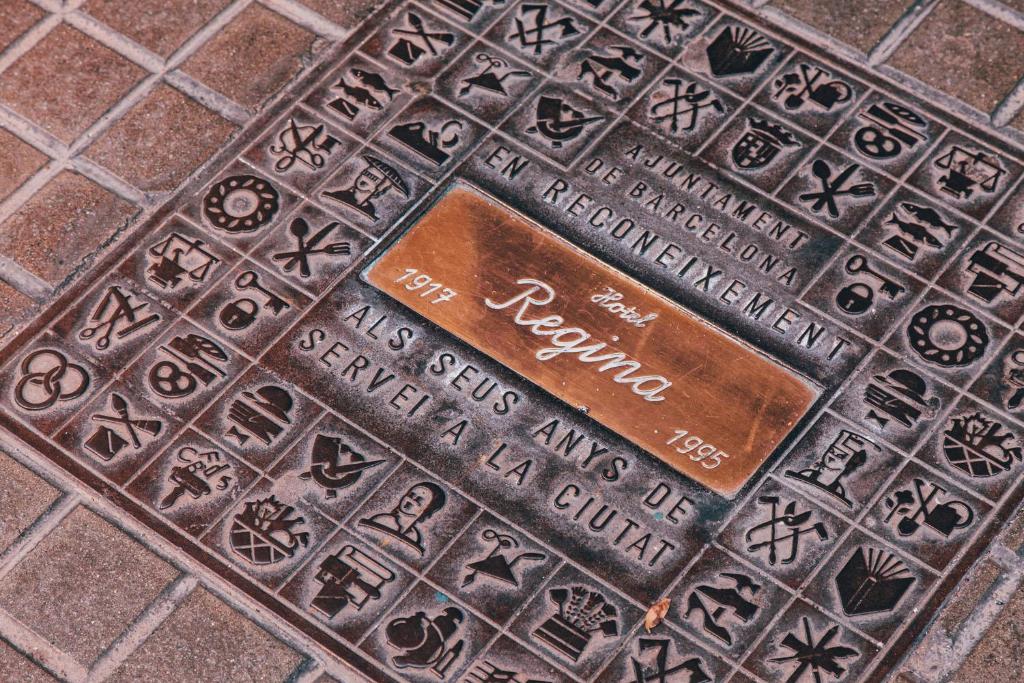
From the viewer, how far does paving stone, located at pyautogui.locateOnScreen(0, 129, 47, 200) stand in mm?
7828

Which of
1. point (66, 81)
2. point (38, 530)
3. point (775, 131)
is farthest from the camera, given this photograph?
Answer: point (66, 81)

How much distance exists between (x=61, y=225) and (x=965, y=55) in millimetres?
6325

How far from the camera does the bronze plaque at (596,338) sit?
7008mm

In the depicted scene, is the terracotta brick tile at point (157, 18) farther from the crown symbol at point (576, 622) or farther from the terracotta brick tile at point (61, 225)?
the crown symbol at point (576, 622)

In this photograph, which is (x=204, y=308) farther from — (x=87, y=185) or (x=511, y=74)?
(x=511, y=74)

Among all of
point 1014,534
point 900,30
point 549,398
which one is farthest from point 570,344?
point 900,30

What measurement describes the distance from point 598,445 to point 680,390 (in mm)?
609

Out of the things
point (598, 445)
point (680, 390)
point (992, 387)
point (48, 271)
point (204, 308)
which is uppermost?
point (992, 387)

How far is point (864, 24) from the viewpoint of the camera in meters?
8.15

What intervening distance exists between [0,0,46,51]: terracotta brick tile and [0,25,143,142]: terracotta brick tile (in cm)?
18

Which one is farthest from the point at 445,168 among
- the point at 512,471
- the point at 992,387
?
the point at 992,387

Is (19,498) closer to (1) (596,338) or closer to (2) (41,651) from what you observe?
(2) (41,651)

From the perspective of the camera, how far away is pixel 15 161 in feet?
25.9

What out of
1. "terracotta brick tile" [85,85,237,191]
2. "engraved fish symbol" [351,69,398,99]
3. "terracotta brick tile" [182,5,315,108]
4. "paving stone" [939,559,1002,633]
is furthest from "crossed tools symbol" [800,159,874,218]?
"terracotta brick tile" [85,85,237,191]
